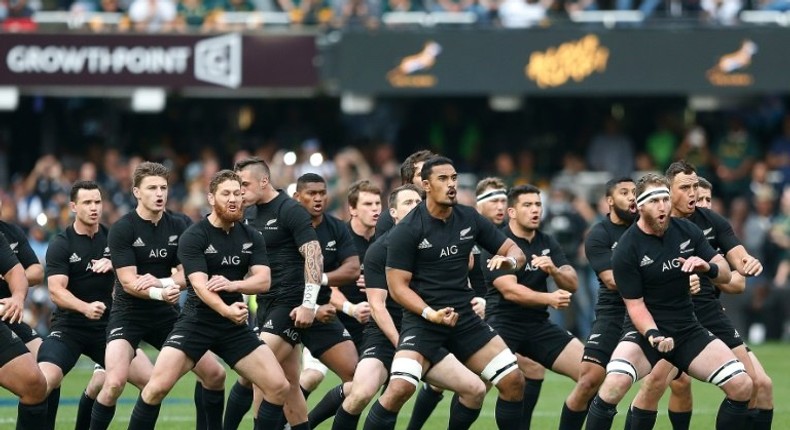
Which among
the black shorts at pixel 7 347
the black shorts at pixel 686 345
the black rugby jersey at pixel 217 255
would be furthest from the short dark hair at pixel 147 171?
the black shorts at pixel 686 345

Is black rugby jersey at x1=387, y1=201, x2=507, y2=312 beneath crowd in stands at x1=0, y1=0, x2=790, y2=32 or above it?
beneath

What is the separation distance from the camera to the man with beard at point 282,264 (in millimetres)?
13336

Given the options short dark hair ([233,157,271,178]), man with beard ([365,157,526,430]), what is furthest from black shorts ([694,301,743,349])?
short dark hair ([233,157,271,178])

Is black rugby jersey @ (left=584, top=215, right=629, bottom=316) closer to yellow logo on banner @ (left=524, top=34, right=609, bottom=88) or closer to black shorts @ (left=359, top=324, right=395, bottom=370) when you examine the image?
black shorts @ (left=359, top=324, right=395, bottom=370)

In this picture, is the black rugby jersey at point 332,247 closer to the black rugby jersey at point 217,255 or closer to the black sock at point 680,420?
the black rugby jersey at point 217,255

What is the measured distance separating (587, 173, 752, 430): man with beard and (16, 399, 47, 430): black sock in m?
4.20

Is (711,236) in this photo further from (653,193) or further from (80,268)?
(80,268)

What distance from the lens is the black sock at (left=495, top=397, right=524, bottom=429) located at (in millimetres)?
12664

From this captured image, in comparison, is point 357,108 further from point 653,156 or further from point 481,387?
point 481,387

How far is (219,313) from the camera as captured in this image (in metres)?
12.2

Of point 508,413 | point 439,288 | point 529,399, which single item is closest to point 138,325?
point 439,288

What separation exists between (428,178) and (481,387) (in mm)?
1636

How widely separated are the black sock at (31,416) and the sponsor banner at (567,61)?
1293cm

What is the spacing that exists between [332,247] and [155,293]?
1894 mm
